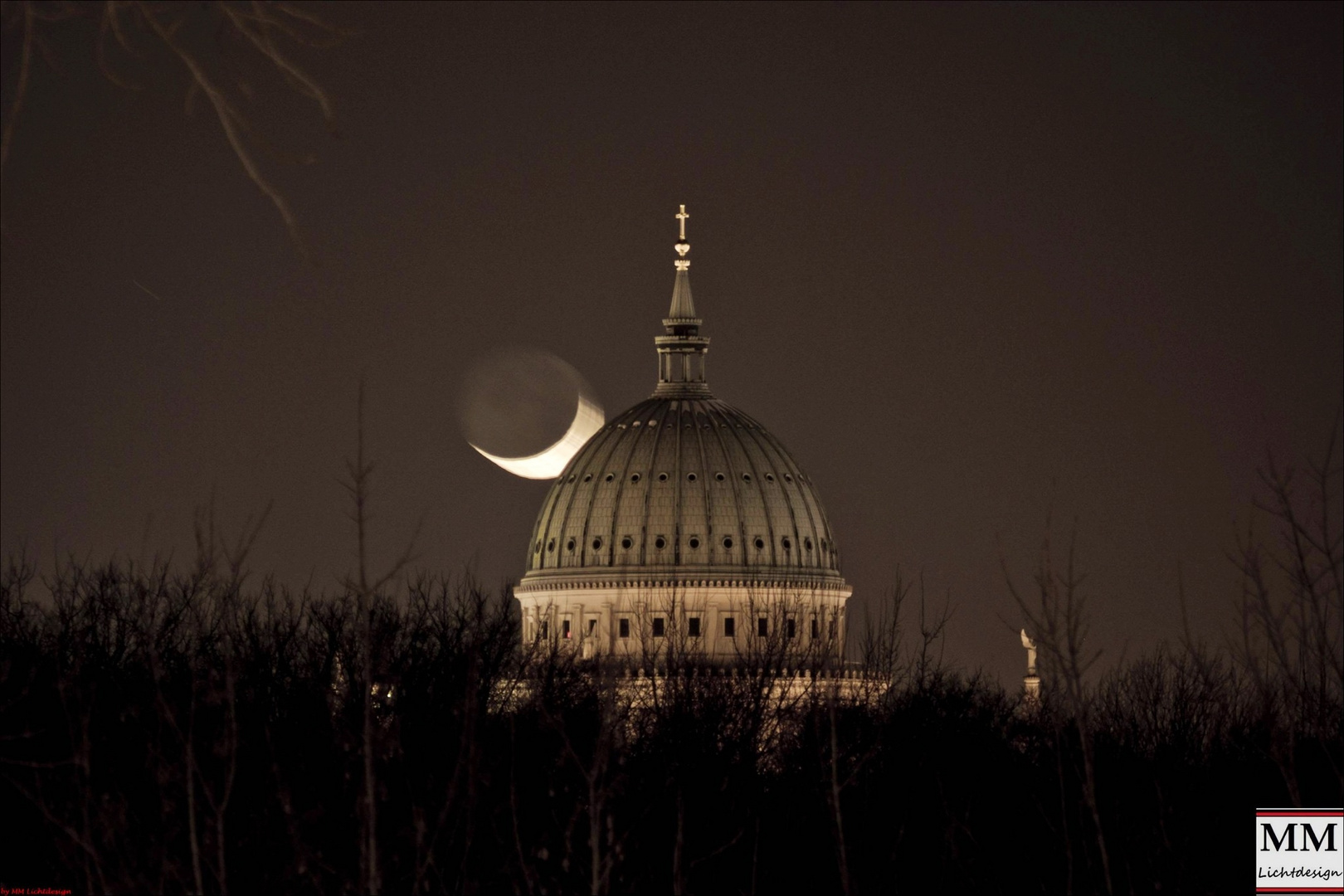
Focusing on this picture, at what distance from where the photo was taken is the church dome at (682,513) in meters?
146

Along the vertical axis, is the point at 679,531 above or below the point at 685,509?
below

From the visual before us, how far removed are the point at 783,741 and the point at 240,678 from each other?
15.3m

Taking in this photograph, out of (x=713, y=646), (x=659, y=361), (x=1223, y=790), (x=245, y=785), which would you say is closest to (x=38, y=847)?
(x=245, y=785)

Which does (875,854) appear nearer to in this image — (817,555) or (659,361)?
(817,555)

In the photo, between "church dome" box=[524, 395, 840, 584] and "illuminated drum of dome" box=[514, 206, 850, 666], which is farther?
"church dome" box=[524, 395, 840, 584]

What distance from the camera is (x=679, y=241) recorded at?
163 metres

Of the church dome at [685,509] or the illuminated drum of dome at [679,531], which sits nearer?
the illuminated drum of dome at [679,531]

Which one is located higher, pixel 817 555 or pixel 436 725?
pixel 817 555

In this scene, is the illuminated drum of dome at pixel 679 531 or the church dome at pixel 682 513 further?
the church dome at pixel 682 513

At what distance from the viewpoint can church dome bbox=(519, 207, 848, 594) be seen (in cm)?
14588

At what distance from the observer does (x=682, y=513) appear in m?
147

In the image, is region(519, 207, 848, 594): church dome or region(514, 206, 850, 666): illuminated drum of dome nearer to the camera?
region(514, 206, 850, 666): illuminated drum of dome

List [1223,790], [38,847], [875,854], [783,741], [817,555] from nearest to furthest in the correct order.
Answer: [38,847]
[875,854]
[1223,790]
[783,741]
[817,555]

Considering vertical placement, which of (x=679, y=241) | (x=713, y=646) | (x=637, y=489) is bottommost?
(x=713, y=646)
